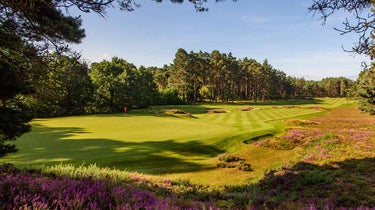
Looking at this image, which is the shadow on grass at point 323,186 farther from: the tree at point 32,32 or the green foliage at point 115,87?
the green foliage at point 115,87

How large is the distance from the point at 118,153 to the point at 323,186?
35.2ft

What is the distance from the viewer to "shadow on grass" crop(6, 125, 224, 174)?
41.8 feet

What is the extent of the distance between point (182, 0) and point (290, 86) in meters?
150

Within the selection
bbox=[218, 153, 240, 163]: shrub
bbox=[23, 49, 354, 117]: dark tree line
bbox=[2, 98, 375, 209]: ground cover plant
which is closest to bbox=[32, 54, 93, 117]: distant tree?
bbox=[23, 49, 354, 117]: dark tree line

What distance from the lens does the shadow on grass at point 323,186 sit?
7097 millimetres

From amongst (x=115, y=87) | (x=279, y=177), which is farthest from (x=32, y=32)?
(x=115, y=87)

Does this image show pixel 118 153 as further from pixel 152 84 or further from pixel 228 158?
pixel 152 84

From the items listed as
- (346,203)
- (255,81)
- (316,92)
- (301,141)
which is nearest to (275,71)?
(255,81)

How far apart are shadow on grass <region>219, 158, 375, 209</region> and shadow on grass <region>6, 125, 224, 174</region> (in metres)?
4.31

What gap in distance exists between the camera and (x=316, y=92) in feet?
569

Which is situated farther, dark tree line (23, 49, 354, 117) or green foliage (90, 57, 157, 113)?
green foliage (90, 57, 157, 113)

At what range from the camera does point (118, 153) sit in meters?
14.4

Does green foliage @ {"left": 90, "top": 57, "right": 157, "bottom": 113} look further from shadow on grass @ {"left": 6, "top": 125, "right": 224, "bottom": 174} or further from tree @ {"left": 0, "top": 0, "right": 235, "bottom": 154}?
tree @ {"left": 0, "top": 0, "right": 235, "bottom": 154}

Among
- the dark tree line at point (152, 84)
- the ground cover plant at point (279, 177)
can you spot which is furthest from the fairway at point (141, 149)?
the dark tree line at point (152, 84)
